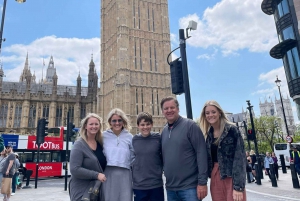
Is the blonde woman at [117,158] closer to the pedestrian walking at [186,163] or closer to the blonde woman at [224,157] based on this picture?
the pedestrian walking at [186,163]

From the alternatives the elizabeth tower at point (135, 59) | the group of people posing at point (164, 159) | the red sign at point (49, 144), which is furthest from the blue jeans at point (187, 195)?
the elizabeth tower at point (135, 59)

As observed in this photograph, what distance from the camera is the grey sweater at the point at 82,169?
3.05 meters

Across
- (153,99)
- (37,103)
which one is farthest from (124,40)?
(37,103)

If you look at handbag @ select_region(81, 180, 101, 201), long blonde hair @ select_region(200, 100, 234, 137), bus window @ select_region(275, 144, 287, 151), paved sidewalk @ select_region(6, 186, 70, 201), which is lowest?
paved sidewalk @ select_region(6, 186, 70, 201)

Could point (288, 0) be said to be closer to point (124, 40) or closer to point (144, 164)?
point (144, 164)

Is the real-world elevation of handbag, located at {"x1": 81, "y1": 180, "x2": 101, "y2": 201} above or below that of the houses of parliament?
below

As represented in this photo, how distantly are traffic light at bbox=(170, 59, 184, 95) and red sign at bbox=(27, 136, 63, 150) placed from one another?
16.1 m

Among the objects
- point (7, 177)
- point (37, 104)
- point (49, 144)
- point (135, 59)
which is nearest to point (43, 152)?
point (49, 144)

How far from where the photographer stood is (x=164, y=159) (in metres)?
3.25

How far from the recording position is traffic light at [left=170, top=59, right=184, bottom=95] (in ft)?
18.9

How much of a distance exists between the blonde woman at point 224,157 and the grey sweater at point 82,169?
150 cm

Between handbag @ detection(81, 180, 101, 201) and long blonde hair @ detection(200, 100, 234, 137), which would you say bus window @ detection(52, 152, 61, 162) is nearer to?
handbag @ detection(81, 180, 101, 201)

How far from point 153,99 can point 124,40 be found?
12.0m

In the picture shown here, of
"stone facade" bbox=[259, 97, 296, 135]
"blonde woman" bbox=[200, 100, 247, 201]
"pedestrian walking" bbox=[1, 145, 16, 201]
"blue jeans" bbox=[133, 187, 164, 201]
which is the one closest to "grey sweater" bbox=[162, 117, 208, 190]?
"blonde woman" bbox=[200, 100, 247, 201]
